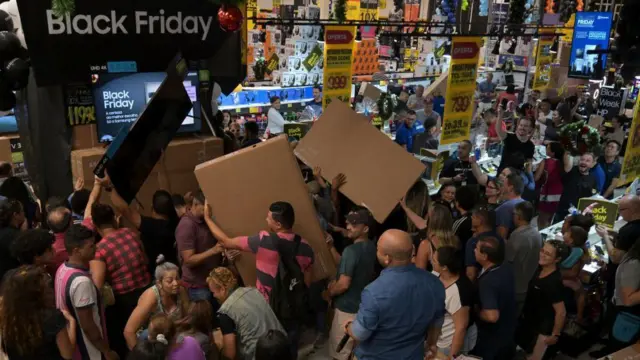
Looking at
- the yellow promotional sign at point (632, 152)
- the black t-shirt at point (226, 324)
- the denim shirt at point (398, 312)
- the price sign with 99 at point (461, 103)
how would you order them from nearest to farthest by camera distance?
the denim shirt at point (398, 312) < the black t-shirt at point (226, 324) < the yellow promotional sign at point (632, 152) < the price sign with 99 at point (461, 103)

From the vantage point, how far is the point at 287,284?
349cm

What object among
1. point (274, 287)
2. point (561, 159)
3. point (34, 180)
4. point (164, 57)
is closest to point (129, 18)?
point (164, 57)

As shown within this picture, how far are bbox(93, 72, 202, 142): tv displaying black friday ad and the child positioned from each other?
13.2 feet

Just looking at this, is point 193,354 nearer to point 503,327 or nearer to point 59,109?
point 503,327

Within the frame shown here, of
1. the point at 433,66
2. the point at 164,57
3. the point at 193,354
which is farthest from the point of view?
the point at 433,66

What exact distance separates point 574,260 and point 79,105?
4.64 metres

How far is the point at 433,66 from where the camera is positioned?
13641mm

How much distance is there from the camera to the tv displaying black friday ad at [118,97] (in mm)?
5363

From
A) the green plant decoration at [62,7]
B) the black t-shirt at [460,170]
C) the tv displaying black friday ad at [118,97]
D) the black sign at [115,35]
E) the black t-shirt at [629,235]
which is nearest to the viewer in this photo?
the black t-shirt at [629,235]

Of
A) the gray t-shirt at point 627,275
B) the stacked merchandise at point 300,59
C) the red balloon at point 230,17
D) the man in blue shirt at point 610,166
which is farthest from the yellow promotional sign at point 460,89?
the gray t-shirt at point 627,275

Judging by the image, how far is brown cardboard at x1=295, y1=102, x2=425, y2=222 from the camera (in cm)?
433

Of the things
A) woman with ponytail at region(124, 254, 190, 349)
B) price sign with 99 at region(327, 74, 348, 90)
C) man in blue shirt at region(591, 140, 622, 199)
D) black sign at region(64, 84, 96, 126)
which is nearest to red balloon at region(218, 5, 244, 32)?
black sign at region(64, 84, 96, 126)

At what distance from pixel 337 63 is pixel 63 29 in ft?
13.2

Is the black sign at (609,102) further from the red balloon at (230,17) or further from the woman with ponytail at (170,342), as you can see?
the woman with ponytail at (170,342)
